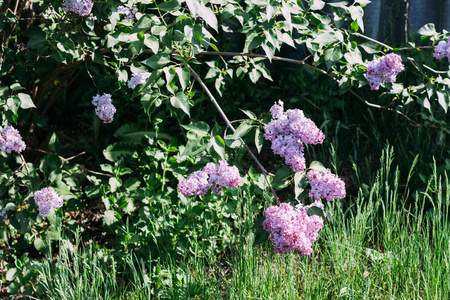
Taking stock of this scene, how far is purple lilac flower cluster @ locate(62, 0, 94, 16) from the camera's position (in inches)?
84.1

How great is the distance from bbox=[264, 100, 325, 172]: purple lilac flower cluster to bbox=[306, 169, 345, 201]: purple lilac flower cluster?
2.4 inches

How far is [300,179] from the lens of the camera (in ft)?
6.16

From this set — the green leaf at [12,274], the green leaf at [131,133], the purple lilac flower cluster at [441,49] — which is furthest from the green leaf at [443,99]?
the green leaf at [12,274]

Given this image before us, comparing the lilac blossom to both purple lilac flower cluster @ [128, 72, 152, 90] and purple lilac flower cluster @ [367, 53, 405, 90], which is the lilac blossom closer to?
purple lilac flower cluster @ [128, 72, 152, 90]

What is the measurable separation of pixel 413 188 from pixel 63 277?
188 cm

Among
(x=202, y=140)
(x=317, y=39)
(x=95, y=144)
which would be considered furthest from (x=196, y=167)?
(x=95, y=144)

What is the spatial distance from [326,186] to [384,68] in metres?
0.74

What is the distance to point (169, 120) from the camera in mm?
3414

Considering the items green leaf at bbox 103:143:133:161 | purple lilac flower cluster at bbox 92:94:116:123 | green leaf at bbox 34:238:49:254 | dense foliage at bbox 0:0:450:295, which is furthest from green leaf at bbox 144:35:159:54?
Result: green leaf at bbox 34:238:49:254

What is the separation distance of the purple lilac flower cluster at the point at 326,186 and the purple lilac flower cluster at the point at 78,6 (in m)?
1.09

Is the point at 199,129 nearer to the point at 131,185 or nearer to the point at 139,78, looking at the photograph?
the point at 139,78

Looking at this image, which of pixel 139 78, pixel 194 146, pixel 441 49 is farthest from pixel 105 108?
pixel 441 49

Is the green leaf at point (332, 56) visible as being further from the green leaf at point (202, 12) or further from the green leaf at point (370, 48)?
the green leaf at point (202, 12)

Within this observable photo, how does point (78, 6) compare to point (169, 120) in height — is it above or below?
above
